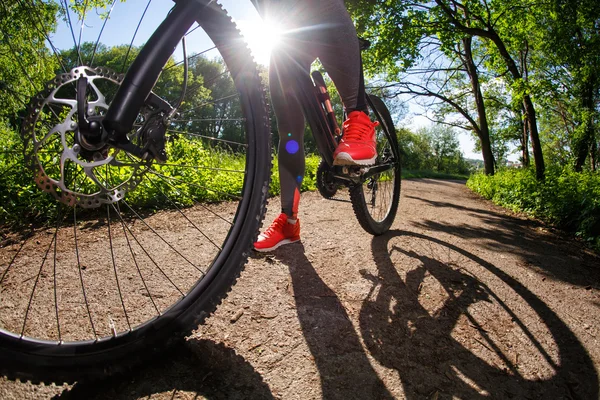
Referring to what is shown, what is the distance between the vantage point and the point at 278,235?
2.33 meters

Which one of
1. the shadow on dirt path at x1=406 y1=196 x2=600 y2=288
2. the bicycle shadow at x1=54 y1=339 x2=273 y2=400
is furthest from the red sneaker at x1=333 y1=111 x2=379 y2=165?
the shadow on dirt path at x1=406 y1=196 x2=600 y2=288

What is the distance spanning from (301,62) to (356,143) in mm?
613

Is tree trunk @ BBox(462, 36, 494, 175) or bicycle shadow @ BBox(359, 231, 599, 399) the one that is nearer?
bicycle shadow @ BBox(359, 231, 599, 399)

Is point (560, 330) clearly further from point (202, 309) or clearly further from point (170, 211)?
point (170, 211)

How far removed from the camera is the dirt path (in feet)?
3.60

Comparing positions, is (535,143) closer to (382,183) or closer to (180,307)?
(382,183)

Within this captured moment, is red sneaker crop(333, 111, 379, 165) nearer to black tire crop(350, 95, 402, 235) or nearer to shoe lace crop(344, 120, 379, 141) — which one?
shoe lace crop(344, 120, 379, 141)

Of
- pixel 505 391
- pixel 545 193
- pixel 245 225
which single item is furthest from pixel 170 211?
pixel 545 193

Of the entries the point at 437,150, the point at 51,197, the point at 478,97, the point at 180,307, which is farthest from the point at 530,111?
the point at 437,150

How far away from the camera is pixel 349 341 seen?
1.36m

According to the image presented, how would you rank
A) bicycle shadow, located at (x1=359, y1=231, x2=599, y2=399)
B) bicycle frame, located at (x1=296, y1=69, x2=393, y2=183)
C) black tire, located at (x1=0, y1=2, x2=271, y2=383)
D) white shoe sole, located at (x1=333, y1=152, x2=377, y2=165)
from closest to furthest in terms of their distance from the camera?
black tire, located at (x1=0, y1=2, x2=271, y2=383)
bicycle shadow, located at (x1=359, y1=231, x2=599, y2=399)
white shoe sole, located at (x1=333, y1=152, x2=377, y2=165)
bicycle frame, located at (x1=296, y1=69, x2=393, y2=183)

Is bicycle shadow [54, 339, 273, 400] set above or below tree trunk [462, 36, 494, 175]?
below

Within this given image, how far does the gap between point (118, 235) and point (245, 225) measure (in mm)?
1842

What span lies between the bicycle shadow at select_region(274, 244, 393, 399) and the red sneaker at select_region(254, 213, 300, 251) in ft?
1.04
